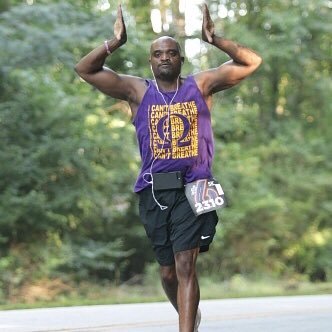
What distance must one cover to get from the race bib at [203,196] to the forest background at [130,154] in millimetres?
9384

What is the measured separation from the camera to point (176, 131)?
5.85 metres

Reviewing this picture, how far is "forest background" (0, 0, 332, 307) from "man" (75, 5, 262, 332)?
915 centimetres

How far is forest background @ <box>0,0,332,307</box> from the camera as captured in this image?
53.1 feet

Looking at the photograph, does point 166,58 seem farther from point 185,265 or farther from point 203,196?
point 185,265

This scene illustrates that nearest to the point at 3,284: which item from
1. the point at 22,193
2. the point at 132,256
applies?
the point at 22,193

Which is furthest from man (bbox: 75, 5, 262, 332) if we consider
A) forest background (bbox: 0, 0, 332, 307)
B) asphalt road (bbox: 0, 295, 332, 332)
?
forest background (bbox: 0, 0, 332, 307)

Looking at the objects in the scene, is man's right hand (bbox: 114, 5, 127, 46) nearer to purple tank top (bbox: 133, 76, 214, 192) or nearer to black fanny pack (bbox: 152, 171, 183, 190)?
purple tank top (bbox: 133, 76, 214, 192)

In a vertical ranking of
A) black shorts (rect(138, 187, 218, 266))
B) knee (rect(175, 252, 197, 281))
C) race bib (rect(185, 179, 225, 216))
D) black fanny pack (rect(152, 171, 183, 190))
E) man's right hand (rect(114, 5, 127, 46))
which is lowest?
knee (rect(175, 252, 197, 281))

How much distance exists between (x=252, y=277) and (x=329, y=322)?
48.0 feet

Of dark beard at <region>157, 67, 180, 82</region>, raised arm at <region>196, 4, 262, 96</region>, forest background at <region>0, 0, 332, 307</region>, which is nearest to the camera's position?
dark beard at <region>157, 67, 180, 82</region>

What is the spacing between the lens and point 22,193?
1678 cm

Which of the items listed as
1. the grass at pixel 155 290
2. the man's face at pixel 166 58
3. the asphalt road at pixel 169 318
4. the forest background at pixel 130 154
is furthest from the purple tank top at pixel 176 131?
the forest background at pixel 130 154

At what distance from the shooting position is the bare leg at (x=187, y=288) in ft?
18.9

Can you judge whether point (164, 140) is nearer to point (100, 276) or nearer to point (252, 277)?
point (100, 276)
